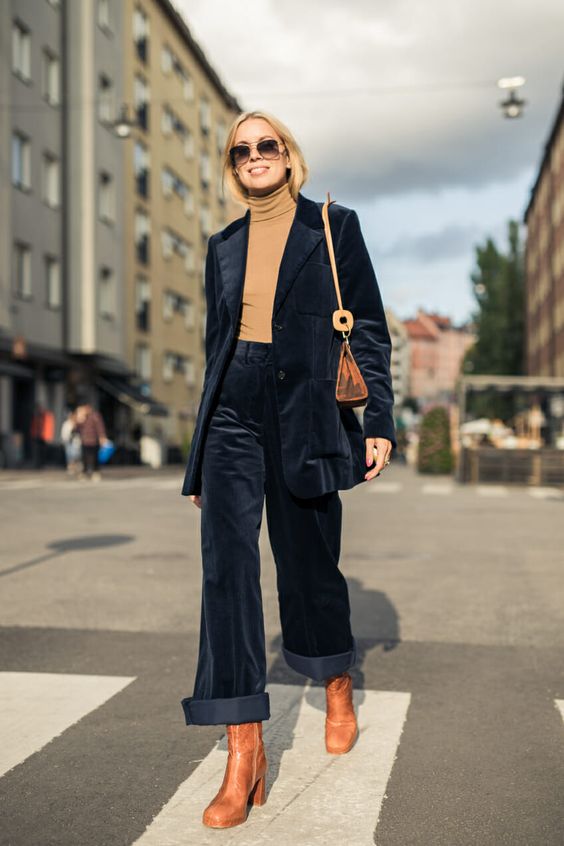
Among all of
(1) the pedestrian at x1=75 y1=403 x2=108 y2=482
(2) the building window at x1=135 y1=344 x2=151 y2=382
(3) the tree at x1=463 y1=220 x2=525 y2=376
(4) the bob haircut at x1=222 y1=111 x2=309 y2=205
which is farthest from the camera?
(3) the tree at x1=463 y1=220 x2=525 y2=376

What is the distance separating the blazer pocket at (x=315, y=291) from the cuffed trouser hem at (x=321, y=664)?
41.9 inches

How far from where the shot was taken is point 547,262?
2307 inches

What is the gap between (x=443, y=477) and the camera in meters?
29.4

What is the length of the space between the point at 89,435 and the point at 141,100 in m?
23.8

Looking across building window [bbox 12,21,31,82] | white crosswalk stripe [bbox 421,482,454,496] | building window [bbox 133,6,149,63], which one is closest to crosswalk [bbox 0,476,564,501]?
white crosswalk stripe [bbox 421,482,454,496]

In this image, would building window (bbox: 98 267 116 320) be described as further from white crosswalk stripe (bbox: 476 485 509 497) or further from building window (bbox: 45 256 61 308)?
white crosswalk stripe (bbox: 476 485 509 497)

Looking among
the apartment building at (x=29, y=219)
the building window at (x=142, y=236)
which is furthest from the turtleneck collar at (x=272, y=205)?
the building window at (x=142, y=236)

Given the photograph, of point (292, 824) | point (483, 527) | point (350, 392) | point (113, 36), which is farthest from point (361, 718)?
point (113, 36)

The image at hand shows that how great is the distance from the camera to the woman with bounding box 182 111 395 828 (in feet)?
10.0

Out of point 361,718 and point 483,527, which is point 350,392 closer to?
point 361,718

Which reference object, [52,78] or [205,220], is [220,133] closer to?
[205,220]

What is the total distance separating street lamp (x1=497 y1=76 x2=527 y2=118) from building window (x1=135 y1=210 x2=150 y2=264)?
932 inches

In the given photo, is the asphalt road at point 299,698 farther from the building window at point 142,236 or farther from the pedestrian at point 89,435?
the building window at point 142,236

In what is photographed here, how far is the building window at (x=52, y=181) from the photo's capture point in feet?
107
